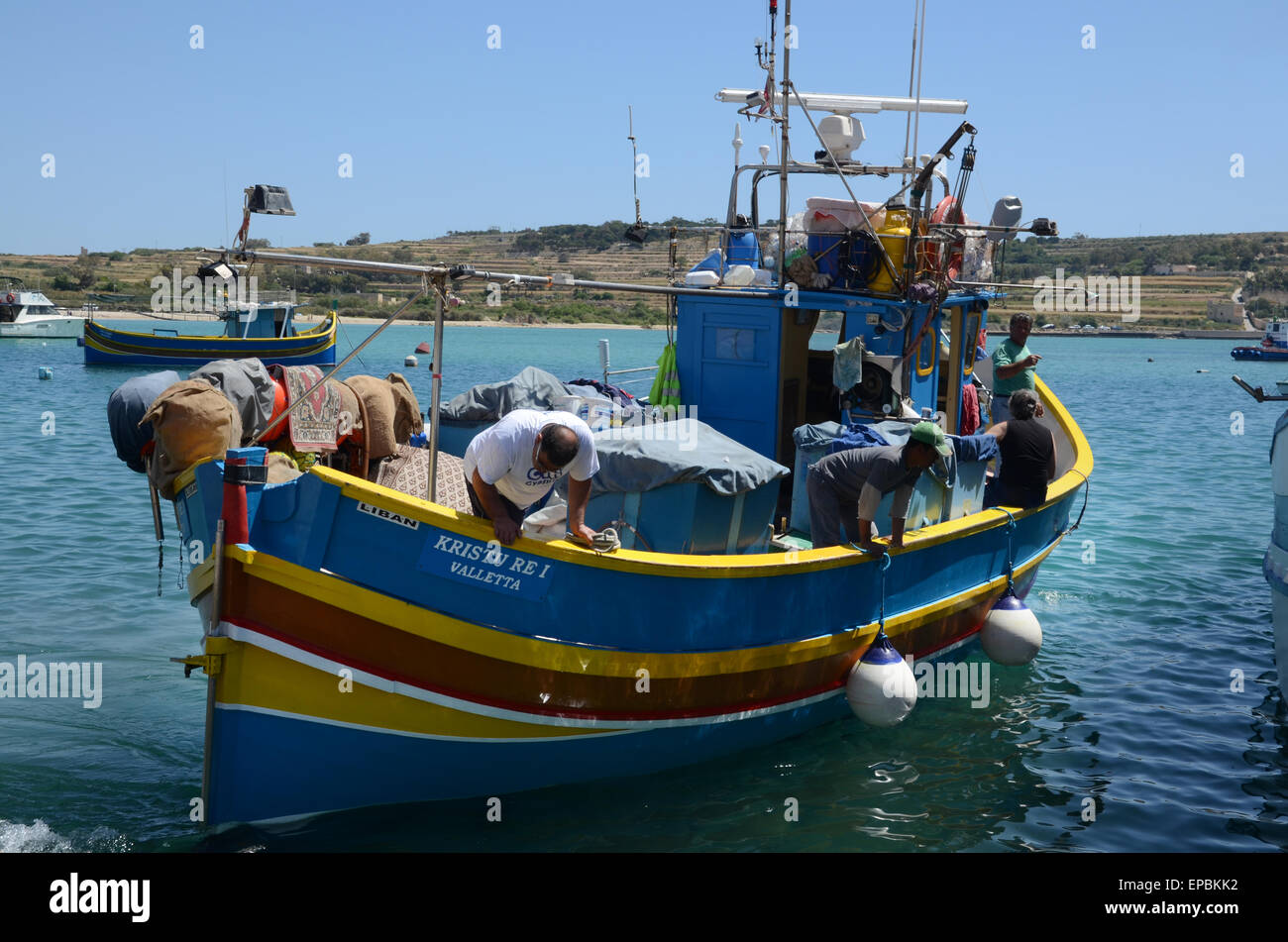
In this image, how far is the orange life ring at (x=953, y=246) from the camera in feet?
31.6

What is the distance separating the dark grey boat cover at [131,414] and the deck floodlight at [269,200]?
1990mm

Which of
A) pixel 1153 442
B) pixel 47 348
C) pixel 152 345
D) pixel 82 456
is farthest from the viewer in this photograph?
pixel 47 348

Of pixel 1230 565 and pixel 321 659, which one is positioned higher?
pixel 321 659

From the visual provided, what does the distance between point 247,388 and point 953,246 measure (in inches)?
253

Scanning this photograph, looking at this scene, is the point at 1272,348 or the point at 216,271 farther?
the point at 1272,348

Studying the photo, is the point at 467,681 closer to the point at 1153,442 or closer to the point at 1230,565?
the point at 1230,565

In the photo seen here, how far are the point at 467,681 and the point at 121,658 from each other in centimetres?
509

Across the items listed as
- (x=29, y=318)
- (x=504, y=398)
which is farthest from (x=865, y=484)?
(x=29, y=318)

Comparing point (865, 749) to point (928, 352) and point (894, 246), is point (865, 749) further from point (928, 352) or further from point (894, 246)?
point (894, 246)

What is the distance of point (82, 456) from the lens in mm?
20812

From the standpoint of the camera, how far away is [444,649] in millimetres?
6004
